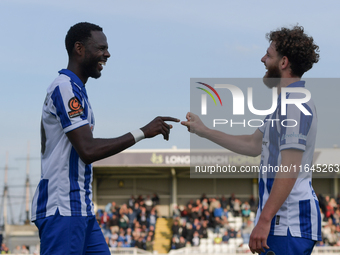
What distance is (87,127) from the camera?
3854 mm

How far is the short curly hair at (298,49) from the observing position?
3891 millimetres

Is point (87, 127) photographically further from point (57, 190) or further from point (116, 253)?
point (116, 253)

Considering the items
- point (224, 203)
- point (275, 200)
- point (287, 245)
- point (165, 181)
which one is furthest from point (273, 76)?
point (165, 181)

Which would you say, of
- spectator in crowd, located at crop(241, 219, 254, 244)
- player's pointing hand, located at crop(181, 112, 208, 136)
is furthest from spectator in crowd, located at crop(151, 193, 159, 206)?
player's pointing hand, located at crop(181, 112, 208, 136)

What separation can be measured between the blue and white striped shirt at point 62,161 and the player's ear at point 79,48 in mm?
325

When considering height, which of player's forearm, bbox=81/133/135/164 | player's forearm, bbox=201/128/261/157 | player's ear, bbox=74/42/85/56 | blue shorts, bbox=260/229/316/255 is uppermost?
player's ear, bbox=74/42/85/56

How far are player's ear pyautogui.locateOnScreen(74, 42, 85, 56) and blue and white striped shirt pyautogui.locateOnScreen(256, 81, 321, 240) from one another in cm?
167

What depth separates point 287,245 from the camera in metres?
3.57

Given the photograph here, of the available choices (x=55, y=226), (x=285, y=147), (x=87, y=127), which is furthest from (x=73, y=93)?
(x=285, y=147)

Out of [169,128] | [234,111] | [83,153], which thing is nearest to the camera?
[83,153]

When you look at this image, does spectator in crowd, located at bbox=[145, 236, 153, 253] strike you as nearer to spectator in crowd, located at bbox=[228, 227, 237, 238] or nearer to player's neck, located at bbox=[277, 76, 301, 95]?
spectator in crowd, located at bbox=[228, 227, 237, 238]

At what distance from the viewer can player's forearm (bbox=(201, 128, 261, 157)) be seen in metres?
4.70

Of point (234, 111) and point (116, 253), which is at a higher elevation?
point (234, 111)

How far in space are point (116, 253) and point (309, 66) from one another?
17538 millimetres
